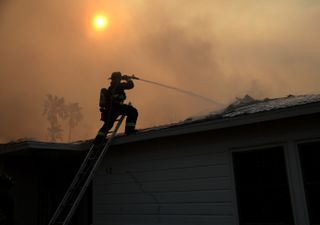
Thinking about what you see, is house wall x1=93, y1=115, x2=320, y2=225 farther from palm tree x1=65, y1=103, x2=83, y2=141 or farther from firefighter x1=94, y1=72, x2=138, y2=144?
palm tree x1=65, y1=103, x2=83, y2=141

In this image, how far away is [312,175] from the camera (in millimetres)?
5434

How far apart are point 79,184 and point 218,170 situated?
2.56 metres

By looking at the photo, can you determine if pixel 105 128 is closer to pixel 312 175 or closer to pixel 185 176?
pixel 185 176

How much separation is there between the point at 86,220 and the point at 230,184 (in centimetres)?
430

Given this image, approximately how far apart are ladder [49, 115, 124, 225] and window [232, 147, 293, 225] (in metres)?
2.50

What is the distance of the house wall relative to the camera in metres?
5.73

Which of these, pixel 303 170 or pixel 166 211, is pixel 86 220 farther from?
pixel 303 170

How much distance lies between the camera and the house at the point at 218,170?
5.52 meters

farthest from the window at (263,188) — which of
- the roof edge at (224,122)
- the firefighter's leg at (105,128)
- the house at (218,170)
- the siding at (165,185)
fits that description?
the firefighter's leg at (105,128)

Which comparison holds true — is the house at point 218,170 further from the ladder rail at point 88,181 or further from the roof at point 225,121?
the ladder rail at point 88,181

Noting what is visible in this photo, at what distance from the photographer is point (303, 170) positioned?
552cm

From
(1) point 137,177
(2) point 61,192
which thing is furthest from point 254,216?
(2) point 61,192

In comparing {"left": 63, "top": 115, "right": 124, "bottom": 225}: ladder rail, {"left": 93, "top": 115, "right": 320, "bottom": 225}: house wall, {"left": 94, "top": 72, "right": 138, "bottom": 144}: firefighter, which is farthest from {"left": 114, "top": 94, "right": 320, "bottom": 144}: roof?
{"left": 63, "top": 115, "right": 124, "bottom": 225}: ladder rail

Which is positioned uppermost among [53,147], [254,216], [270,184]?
[53,147]
